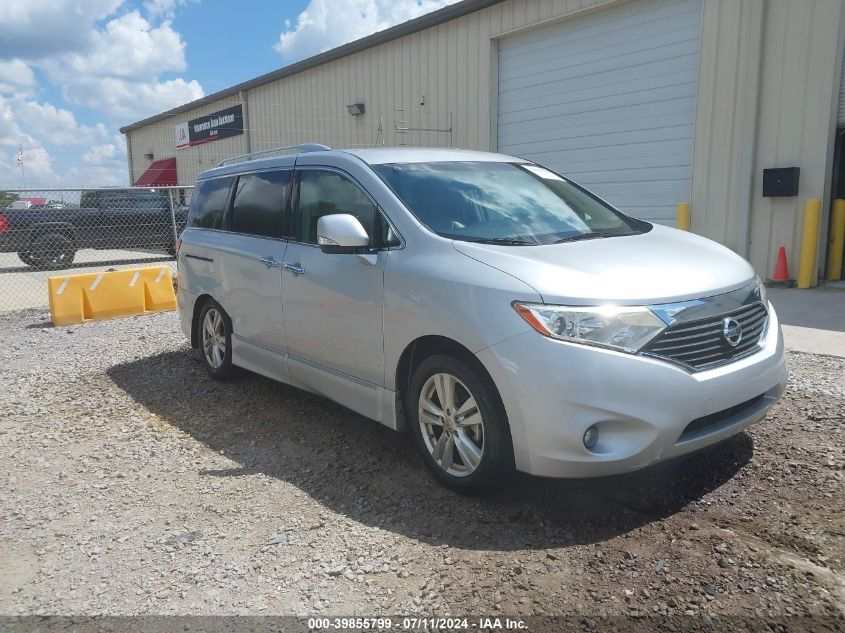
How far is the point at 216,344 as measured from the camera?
5.80m

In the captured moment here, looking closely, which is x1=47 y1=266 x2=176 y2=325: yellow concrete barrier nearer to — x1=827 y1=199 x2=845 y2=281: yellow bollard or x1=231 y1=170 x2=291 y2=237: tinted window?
x1=231 y1=170 x2=291 y2=237: tinted window

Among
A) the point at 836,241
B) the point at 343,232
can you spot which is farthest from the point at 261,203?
the point at 836,241

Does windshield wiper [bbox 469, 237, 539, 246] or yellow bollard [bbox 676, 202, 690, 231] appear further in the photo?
yellow bollard [bbox 676, 202, 690, 231]

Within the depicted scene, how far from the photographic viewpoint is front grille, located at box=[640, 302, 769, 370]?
302cm

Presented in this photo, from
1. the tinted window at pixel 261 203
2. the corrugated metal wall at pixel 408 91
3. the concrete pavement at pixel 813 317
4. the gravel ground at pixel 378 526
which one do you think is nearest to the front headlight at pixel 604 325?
the gravel ground at pixel 378 526

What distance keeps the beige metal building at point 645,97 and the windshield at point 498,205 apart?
→ 243 inches

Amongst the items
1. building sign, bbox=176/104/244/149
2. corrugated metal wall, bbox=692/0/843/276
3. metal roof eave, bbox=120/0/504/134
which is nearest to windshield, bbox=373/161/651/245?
corrugated metal wall, bbox=692/0/843/276

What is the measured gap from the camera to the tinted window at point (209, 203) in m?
5.66

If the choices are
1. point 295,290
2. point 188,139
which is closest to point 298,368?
point 295,290

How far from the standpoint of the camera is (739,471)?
3.68 m

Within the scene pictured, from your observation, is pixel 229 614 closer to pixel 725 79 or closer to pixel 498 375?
pixel 498 375

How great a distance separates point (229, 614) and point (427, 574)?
2.65 ft

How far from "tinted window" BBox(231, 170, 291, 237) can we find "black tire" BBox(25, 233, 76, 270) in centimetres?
1140

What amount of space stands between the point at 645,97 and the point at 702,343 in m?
8.88
